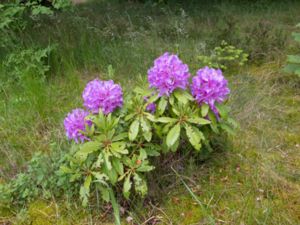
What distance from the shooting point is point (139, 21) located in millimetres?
6227

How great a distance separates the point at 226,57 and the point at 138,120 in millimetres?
2211

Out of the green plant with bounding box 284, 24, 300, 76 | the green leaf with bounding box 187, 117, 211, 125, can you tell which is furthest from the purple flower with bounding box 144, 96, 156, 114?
the green plant with bounding box 284, 24, 300, 76

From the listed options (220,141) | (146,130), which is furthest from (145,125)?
(220,141)

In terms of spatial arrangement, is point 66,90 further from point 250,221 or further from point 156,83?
point 250,221

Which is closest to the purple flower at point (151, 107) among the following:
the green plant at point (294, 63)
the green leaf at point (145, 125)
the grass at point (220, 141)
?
the green leaf at point (145, 125)

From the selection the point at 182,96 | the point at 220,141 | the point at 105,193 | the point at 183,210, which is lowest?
the point at 183,210

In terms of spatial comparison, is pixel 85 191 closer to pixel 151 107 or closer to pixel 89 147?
pixel 89 147

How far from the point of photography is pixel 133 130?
201 centimetres

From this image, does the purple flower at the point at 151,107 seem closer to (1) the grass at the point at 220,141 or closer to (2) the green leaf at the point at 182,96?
(2) the green leaf at the point at 182,96

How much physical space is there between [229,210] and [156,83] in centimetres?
84

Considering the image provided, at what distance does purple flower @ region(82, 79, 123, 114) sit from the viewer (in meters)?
2.01

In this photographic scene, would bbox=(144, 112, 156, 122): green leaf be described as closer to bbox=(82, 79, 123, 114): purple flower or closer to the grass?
bbox=(82, 79, 123, 114): purple flower

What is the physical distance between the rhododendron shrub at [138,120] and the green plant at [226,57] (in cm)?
182

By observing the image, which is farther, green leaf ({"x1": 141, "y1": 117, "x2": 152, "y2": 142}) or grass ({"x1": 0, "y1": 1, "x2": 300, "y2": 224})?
grass ({"x1": 0, "y1": 1, "x2": 300, "y2": 224})
